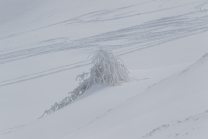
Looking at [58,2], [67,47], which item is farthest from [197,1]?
[58,2]

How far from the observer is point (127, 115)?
3.54 meters

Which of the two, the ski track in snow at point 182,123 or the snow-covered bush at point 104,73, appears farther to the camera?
the snow-covered bush at point 104,73

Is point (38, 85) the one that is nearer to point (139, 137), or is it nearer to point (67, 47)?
point (67, 47)

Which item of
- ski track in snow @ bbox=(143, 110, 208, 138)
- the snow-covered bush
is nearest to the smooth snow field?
ski track in snow @ bbox=(143, 110, 208, 138)

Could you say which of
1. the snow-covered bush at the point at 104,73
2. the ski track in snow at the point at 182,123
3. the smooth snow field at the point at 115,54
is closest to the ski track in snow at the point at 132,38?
the smooth snow field at the point at 115,54

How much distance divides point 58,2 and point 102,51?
21.3 meters

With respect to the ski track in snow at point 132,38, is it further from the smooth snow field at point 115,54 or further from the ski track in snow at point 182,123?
the ski track in snow at point 182,123

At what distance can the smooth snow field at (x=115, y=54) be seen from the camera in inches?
122

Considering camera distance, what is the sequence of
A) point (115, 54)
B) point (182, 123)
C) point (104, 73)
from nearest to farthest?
point (182, 123), point (104, 73), point (115, 54)

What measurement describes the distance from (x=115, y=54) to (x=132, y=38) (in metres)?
2.06

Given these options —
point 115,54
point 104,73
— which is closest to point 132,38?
point 115,54

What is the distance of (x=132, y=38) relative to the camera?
50.4ft

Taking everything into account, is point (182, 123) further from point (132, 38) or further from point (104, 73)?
point (132, 38)

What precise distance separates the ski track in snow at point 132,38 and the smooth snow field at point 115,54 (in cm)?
5
